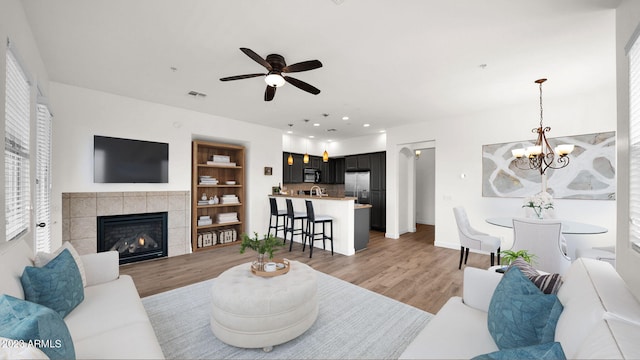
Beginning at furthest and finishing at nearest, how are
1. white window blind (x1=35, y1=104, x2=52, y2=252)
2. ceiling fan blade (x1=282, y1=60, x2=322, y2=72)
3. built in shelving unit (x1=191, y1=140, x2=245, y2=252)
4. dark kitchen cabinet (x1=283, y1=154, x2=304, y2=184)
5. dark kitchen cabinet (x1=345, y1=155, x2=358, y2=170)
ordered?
dark kitchen cabinet (x1=345, y1=155, x2=358, y2=170), dark kitchen cabinet (x1=283, y1=154, x2=304, y2=184), built in shelving unit (x1=191, y1=140, x2=245, y2=252), white window blind (x1=35, y1=104, x2=52, y2=252), ceiling fan blade (x1=282, y1=60, x2=322, y2=72)

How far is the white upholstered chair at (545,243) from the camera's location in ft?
8.50

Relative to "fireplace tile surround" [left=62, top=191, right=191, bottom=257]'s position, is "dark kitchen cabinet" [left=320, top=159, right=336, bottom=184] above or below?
above

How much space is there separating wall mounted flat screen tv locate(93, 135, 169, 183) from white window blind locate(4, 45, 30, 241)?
5.04ft

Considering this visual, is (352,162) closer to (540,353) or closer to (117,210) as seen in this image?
(117,210)

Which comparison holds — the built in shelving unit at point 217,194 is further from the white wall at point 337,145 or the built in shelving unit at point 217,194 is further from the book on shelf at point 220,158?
the white wall at point 337,145

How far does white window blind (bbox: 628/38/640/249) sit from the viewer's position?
1479 millimetres

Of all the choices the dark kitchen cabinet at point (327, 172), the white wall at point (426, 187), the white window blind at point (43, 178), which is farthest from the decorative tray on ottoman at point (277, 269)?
the white wall at point (426, 187)

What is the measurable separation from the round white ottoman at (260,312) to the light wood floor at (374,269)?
4.27ft

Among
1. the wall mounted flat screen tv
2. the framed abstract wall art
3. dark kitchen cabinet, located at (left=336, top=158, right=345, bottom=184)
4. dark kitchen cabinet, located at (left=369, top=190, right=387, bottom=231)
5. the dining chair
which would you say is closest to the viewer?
the dining chair

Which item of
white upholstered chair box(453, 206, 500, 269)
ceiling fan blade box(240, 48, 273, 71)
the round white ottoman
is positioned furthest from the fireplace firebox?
white upholstered chair box(453, 206, 500, 269)

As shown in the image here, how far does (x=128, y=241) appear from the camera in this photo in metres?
4.04

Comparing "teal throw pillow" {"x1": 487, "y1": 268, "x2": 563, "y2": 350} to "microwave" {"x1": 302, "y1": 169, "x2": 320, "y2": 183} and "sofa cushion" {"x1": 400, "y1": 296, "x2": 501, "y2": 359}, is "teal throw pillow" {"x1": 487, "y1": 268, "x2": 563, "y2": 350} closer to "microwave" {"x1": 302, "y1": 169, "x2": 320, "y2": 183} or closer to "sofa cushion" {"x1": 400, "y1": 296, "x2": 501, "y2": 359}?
"sofa cushion" {"x1": 400, "y1": 296, "x2": 501, "y2": 359}

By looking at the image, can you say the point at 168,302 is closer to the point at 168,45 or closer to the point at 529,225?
the point at 168,45

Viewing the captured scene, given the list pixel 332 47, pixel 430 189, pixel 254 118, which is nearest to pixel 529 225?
pixel 332 47
